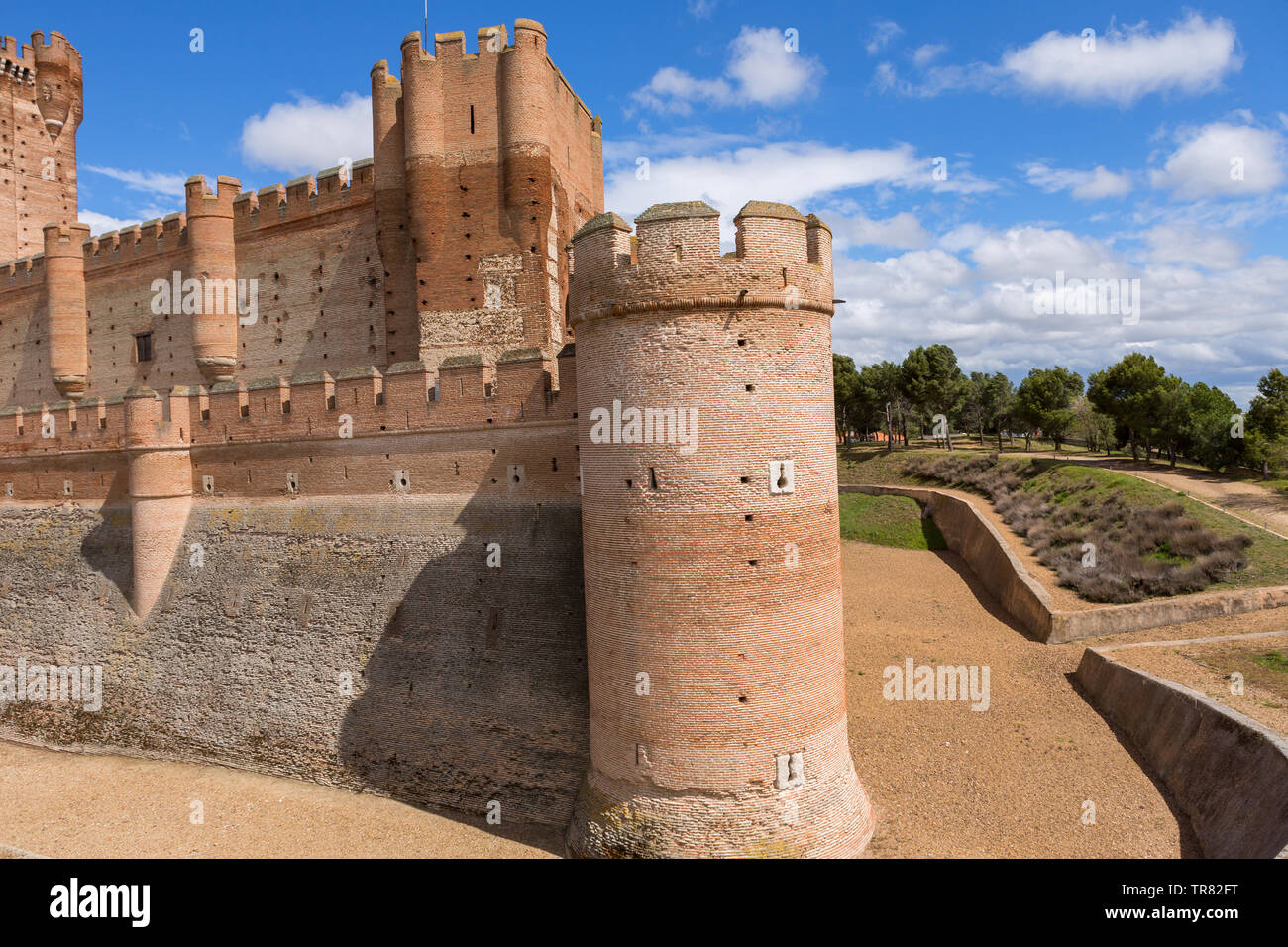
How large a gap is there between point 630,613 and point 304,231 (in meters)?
16.9

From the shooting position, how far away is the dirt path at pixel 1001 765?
11172 millimetres

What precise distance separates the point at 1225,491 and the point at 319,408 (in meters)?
29.9

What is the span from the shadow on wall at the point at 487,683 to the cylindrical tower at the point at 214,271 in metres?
13.1

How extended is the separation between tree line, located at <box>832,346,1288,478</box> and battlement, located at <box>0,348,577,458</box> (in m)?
28.7

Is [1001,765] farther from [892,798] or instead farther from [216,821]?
[216,821]

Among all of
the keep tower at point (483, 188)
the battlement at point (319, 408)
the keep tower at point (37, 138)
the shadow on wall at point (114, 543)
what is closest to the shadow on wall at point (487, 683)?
the battlement at point (319, 408)

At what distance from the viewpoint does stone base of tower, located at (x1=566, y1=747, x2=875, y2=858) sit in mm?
10109

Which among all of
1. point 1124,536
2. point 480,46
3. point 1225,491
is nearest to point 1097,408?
point 1225,491

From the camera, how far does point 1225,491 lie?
27297 millimetres

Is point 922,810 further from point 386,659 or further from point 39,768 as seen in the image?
point 39,768

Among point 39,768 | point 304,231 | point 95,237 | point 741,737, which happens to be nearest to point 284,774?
point 39,768
